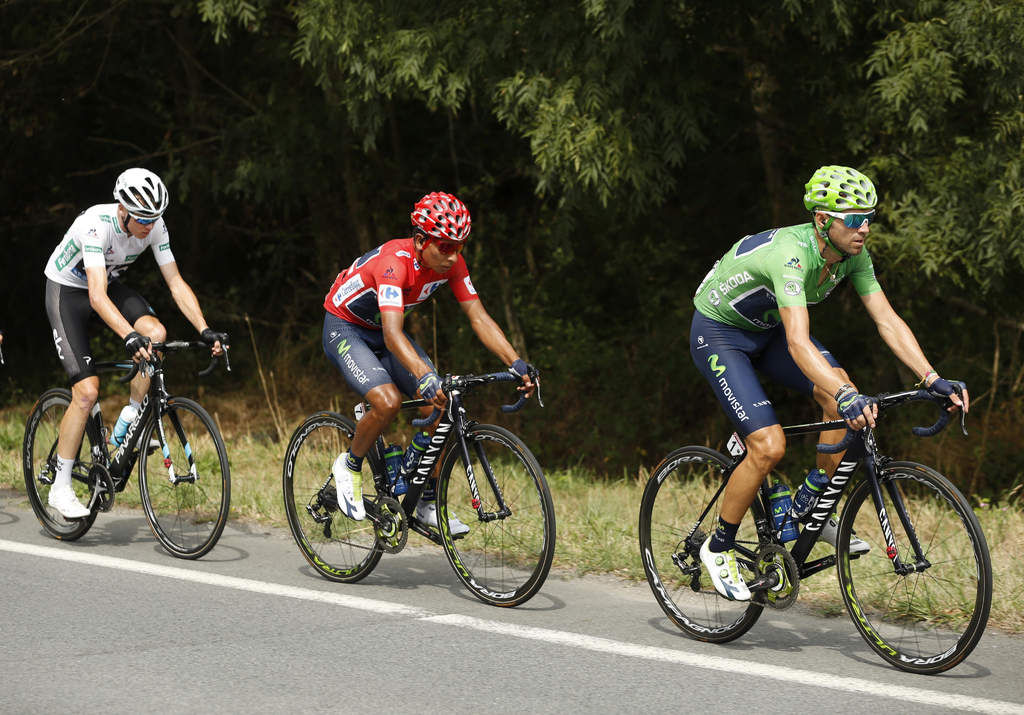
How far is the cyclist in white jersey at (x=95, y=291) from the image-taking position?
7.71 meters

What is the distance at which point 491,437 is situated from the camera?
6.61 m

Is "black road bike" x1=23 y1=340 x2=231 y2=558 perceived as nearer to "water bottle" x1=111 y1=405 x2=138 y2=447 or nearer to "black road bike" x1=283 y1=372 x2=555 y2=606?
Result: "water bottle" x1=111 y1=405 x2=138 y2=447

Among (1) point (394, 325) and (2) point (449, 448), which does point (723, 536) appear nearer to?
(2) point (449, 448)

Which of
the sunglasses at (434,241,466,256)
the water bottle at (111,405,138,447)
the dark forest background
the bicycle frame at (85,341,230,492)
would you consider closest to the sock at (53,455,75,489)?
the bicycle frame at (85,341,230,492)

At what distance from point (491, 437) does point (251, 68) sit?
1126cm

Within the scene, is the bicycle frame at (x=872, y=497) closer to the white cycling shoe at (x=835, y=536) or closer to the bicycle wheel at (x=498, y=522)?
the white cycling shoe at (x=835, y=536)

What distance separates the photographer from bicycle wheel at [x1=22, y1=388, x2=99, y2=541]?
324 inches

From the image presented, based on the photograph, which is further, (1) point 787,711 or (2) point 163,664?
(2) point 163,664

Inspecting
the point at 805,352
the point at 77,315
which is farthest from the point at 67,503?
the point at 805,352

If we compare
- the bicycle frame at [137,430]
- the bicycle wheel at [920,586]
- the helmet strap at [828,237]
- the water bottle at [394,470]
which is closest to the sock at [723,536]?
the bicycle wheel at [920,586]

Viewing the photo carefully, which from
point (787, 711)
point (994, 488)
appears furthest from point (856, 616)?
point (994, 488)

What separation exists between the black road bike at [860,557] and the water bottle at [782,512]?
0.03 m

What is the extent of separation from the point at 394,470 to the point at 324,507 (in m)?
0.51

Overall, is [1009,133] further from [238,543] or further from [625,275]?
[625,275]
